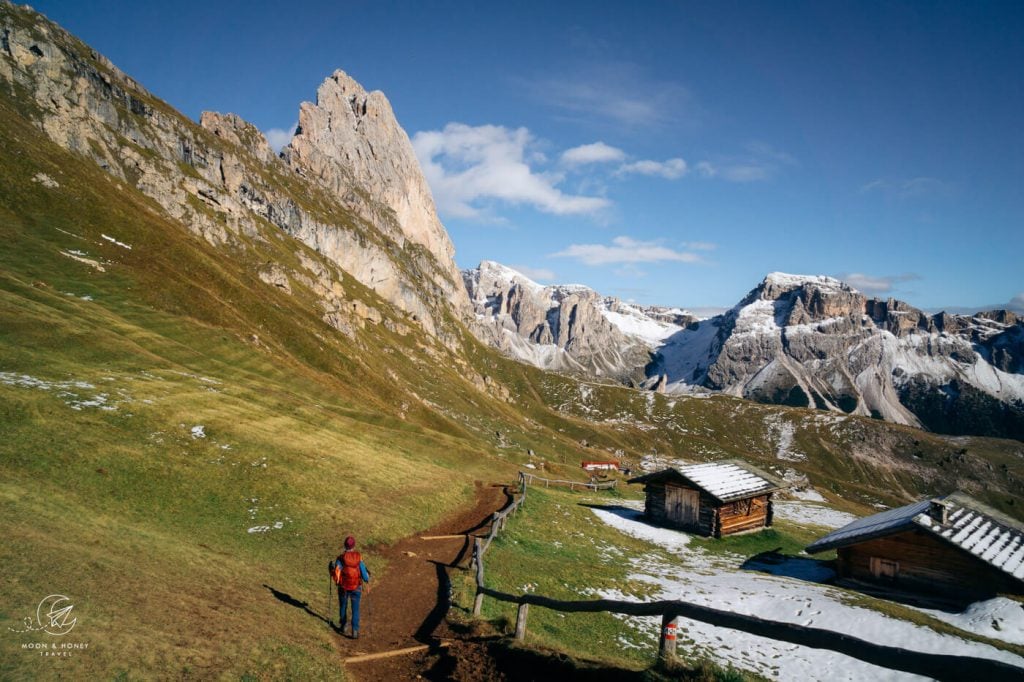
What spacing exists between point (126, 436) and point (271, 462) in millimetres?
7877

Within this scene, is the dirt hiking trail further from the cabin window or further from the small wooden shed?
the cabin window

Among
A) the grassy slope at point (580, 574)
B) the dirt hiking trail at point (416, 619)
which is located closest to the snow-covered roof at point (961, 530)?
the grassy slope at point (580, 574)

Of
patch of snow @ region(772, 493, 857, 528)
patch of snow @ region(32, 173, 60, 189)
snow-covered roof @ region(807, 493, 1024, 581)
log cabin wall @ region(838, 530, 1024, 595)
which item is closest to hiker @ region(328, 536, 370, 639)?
snow-covered roof @ region(807, 493, 1024, 581)

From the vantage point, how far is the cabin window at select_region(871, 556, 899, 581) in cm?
3356

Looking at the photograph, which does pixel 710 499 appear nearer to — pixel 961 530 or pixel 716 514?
pixel 716 514

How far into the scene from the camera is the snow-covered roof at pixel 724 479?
47281 millimetres

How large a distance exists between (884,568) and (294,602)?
36.4m

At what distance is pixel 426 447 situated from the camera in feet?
188

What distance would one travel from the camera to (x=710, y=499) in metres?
46.7

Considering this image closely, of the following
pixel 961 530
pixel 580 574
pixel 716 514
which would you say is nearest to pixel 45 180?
pixel 580 574

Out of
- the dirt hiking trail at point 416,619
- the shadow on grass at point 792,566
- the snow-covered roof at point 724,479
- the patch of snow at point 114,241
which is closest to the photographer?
the dirt hiking trail at point 416,619

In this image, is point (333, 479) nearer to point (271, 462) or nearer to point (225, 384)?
point (271, 462)

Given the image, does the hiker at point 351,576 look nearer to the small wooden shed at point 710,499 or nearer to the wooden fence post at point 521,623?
the wooden fence post at point 521,623

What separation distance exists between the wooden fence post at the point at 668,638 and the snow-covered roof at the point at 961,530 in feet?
96.8
